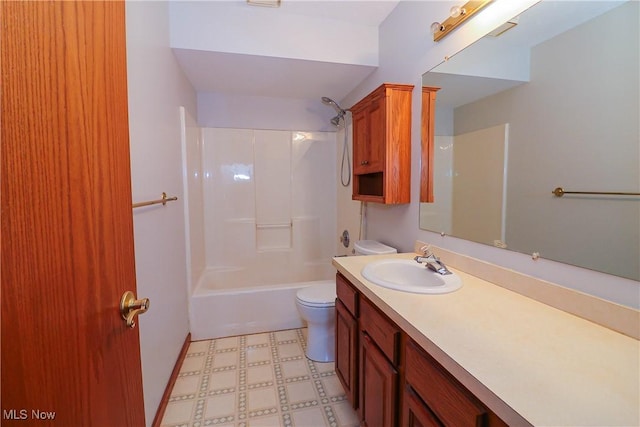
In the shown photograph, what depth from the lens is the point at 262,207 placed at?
314cm

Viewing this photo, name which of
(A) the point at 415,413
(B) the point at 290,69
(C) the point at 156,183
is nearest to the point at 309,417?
(A) the point at 415,413

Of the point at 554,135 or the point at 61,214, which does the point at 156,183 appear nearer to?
the point at 61,214

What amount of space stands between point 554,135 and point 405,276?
2.71 feet

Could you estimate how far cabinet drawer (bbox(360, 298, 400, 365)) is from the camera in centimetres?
95

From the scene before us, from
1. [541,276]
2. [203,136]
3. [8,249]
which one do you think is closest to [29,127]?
[8,249]

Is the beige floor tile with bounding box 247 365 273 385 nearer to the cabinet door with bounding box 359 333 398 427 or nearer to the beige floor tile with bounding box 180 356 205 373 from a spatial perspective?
the beige floor tile with bounding box 180 356 205 373

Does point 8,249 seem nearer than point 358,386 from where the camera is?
Yes

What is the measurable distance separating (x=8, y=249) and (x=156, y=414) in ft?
4.99

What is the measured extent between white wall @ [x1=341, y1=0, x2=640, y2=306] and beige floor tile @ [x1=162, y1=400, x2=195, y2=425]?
1.59m

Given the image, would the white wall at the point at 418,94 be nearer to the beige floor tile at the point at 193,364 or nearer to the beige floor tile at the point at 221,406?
the beige floor tile at the point at 221,406

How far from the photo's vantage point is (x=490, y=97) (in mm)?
1215

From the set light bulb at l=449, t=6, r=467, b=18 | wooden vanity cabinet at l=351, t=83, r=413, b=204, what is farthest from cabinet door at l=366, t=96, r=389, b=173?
light bulb at l=449, t=6, r=467, b=18

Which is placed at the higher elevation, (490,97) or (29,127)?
(490,97)

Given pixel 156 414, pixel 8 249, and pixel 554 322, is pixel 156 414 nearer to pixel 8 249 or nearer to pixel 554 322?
pixel 8 249
